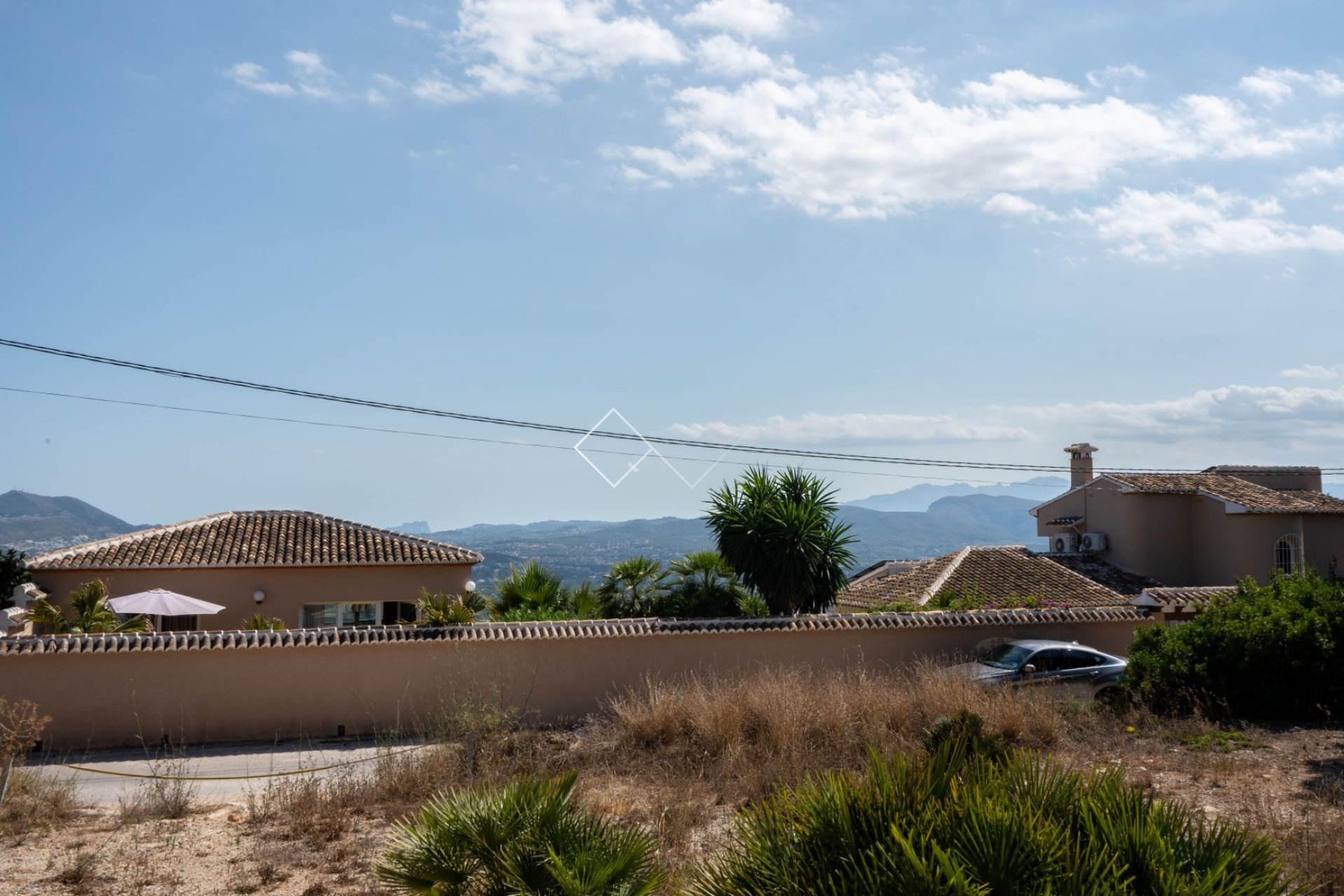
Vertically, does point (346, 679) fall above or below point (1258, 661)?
below

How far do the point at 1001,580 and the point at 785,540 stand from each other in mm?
11000

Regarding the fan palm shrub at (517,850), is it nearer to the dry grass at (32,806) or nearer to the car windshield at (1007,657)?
the dry grass at (32,806)

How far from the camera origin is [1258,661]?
14.8 meters

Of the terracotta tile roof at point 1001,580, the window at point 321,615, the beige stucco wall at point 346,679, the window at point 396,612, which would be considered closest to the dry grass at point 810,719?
the beige stucco wall at point 346,679

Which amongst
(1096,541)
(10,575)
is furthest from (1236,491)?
(10,575)

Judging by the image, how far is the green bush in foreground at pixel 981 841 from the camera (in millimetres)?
4043

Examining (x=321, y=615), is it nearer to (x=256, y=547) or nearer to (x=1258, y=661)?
(x=256, y=547)

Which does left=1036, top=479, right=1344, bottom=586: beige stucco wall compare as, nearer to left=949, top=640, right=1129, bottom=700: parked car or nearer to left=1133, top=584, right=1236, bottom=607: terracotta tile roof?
left=1133, top=584, right=1236, bottom=607: terracotta tile roof

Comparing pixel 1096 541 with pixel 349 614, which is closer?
pixel 349 614

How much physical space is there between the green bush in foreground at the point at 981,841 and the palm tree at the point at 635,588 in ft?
57.2

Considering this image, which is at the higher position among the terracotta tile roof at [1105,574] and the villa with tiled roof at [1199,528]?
the villa with tiled roof at [1199,528]

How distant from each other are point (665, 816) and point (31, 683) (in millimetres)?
11444

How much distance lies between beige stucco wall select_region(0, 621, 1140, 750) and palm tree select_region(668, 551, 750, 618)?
4043 millimetres

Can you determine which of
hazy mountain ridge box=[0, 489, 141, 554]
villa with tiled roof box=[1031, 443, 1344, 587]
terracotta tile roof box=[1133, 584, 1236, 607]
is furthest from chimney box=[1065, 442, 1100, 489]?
hazy mountain ridge box=[0, 489, 141, 554]
